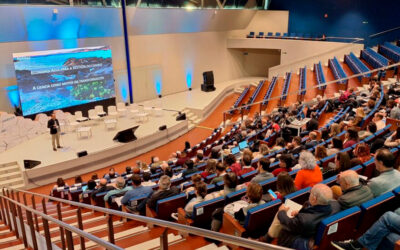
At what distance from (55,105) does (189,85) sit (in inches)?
348

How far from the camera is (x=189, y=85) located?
2020 cm

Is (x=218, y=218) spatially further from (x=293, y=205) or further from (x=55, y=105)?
(x=55, y=105)

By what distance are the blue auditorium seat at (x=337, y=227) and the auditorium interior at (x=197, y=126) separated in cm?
1

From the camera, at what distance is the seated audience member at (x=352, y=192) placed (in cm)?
307

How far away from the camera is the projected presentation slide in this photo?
39.7 ft

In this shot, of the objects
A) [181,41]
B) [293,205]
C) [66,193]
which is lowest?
[66,193]

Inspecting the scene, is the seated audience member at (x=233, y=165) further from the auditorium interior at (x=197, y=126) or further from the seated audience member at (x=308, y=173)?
the seated audience member at (x=308, y=173)

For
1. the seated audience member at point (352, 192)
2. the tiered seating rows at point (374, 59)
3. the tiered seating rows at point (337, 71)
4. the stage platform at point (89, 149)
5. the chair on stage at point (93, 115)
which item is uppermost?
the tiered seating rows at point (374, 59)

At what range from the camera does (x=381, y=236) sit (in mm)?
2615

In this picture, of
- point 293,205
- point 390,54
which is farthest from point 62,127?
point 390,54

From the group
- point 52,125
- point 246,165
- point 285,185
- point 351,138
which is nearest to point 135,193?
point 246,165

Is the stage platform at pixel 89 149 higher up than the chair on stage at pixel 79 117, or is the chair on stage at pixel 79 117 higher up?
the chair on stage at pixel 79 117

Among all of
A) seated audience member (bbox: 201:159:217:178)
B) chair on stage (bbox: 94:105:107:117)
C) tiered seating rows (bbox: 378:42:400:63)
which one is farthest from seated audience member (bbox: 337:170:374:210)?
tiered seating rows (bbox: 378:42:400:63)

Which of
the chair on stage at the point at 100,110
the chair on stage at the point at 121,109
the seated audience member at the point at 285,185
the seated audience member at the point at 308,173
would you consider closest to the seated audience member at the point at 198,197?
the seated audience member at the point at 285,185
